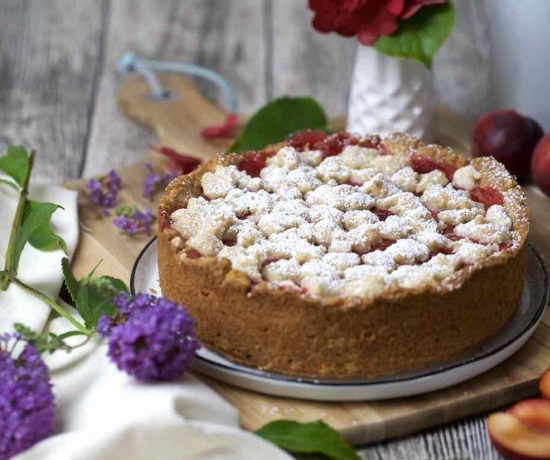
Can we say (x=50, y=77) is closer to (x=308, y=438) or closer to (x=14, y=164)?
(x=14, y=164)

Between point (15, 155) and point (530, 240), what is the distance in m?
1.27

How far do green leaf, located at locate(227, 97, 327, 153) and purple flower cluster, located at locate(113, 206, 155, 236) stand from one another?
1.23 ft

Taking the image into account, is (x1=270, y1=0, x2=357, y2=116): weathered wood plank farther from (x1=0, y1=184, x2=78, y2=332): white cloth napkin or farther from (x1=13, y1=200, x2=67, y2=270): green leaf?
(x1=13, y1=200, x2=67, y2=270): green leaf

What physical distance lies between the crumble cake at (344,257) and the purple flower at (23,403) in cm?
36

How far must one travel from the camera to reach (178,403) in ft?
6.43

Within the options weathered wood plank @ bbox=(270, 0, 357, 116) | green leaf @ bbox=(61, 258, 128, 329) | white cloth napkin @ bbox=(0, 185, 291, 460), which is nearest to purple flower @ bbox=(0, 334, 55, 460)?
white cloth napkin @ bbox=(0, 185, 291, 460)

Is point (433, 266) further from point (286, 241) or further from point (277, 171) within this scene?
point (277, 171)

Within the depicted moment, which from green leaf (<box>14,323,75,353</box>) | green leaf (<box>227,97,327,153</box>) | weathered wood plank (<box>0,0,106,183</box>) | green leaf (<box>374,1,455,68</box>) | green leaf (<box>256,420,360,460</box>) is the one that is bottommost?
weathered wood plank (<box>0,0,106,183</box>)

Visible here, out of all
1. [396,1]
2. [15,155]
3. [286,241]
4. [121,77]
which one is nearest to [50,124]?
[121,77]

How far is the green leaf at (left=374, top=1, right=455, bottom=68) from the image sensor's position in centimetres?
291

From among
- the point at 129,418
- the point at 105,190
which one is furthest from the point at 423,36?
the point at 129,418

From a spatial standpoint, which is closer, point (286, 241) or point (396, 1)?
point (286, 241)

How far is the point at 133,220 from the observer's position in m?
2.77

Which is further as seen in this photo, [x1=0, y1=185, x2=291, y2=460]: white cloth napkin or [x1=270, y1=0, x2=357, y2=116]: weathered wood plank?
[x1=270, y1=0, x2=357, y2=116]: weathered wood plank
